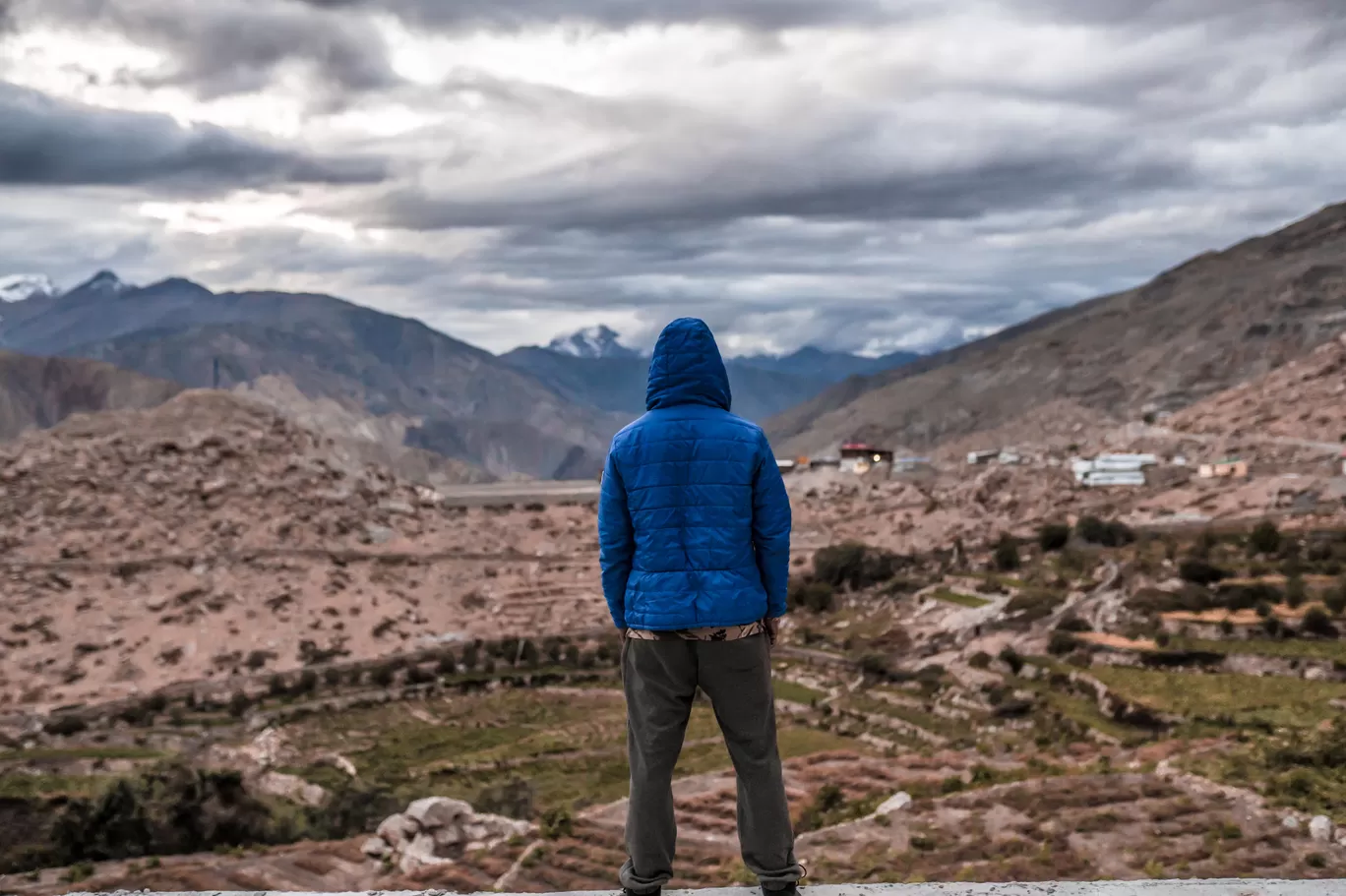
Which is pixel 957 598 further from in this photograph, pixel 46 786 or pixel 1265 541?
pixel 46 786

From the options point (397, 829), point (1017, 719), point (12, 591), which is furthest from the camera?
point (12, 591)

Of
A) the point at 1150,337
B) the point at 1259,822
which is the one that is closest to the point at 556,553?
the point at 1259,822

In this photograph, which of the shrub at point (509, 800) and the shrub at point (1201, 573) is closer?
the shrub at point (509, 800)

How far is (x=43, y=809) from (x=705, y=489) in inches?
799

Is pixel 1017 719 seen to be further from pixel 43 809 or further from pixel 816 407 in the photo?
pixel 816 407

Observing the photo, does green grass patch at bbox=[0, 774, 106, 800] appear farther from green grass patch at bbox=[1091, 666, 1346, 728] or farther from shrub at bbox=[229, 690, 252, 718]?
green grass patch at bbox=[1091, 666, 1346, 728]

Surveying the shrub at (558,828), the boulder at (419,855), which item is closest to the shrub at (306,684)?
the boulder at (419,855)

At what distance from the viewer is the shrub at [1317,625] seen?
2534 centimetres

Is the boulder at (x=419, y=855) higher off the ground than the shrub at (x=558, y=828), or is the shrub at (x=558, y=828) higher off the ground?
the shrub at (x=558, y=828)

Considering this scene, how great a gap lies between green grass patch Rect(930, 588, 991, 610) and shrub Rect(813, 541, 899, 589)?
12.4 ft

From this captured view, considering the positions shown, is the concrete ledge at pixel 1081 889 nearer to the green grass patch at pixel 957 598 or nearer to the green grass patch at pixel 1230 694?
the green grass patch at pixel 1230 694

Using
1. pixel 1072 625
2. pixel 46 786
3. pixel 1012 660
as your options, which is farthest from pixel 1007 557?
pixel 46 786

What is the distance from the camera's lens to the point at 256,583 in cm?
3978

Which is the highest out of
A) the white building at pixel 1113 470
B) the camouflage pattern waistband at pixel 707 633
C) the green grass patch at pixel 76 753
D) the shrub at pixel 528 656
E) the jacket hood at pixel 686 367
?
the jacket hood at pixel 686 367
